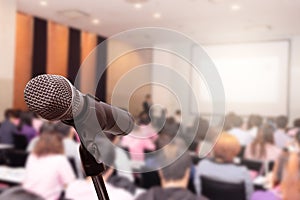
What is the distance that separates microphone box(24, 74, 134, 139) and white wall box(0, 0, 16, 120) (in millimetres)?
6662

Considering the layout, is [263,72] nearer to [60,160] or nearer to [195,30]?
[195,30]

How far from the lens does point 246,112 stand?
9609 mm

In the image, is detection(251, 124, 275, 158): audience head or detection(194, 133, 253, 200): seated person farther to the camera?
detection(251, 124, 275, 158): audience head

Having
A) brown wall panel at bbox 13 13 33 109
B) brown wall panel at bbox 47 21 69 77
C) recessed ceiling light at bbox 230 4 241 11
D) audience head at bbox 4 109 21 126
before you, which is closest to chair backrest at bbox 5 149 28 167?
audience head at bbox 4 109 21 126

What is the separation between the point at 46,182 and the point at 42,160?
17 cm

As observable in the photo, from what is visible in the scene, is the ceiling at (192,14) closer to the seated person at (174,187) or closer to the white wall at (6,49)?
the white wall at (6,49)

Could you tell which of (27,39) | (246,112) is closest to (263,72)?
(246,112)

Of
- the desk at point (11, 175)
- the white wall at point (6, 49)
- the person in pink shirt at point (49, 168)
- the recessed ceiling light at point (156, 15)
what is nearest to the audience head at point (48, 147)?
the person in pink shirt at point (49, 168)

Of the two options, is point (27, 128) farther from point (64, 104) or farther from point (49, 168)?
point (64, 104)

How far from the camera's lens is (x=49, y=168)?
103 inches

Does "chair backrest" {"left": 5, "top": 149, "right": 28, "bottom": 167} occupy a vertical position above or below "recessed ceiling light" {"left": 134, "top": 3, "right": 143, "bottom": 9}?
below

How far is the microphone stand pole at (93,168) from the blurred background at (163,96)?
3 cm

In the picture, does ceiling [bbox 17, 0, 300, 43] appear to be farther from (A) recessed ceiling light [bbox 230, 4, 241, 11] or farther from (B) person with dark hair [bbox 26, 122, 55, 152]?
(B) person with dark hair [bbox 26, 122, 55, 152]

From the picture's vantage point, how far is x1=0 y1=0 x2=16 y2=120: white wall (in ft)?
21.3
